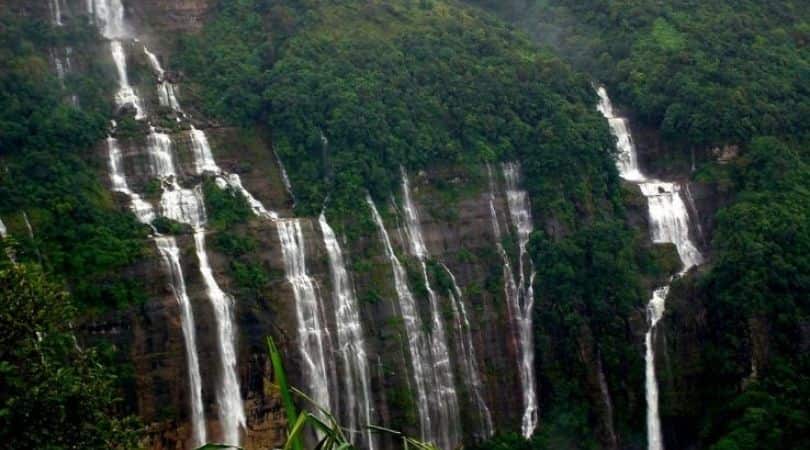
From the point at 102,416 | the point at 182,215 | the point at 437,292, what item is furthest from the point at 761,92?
the point at 102,416

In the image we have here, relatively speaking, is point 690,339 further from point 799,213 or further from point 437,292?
point 437,292

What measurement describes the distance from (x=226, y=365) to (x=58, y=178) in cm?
703

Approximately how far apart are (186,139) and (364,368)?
9.24 metres

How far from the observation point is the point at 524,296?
112 ft

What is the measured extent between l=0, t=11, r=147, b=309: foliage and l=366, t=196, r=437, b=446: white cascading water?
24.7 ft

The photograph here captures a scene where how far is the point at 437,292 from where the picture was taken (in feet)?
108

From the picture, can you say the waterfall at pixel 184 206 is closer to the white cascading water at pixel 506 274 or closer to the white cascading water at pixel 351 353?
the white cascading water at pixel 351 353

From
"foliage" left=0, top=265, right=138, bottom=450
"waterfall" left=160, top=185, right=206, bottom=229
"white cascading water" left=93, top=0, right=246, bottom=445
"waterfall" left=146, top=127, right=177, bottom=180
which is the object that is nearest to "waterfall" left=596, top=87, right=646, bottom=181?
"waterfall" left=160, top=185, right=206, bottom=229

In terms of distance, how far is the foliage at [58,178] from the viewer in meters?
27.7

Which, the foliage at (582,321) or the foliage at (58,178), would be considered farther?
the foliage at (582,321)

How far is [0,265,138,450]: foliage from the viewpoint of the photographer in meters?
20.0

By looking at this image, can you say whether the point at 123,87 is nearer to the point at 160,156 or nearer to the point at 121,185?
the point at 160,156

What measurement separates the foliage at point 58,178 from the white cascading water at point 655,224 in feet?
50.3

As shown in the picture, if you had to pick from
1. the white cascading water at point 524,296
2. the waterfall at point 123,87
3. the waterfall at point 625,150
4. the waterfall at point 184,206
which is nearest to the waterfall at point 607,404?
the white cascading water at point 524,296
